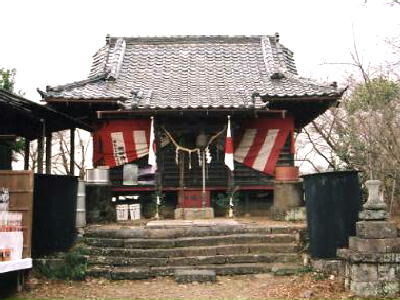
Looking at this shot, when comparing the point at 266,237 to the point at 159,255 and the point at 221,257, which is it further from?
the point at 159,255

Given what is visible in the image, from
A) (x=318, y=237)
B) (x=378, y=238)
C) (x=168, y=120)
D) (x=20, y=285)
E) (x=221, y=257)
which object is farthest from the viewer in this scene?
(x=168, y=120)

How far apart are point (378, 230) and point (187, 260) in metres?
4.20

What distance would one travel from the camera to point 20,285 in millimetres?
8852

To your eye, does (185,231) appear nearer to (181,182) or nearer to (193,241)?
(193,241)

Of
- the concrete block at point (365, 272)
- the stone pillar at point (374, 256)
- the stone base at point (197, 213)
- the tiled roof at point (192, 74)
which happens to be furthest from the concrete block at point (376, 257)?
the tiled roof at point (192, 74)

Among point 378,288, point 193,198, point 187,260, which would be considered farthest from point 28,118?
point 378,288

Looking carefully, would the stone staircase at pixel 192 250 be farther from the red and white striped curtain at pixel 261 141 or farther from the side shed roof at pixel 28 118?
the red and white striped curtain at pixel 261 141

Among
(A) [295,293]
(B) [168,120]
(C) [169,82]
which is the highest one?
(C) [169,82]

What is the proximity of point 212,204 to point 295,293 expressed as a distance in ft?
25.7

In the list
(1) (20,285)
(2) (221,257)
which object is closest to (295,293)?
(2) (221,257)

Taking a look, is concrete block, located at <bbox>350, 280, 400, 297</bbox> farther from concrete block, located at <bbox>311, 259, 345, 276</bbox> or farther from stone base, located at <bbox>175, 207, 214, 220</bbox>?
stone base, located at <bbox>175, 207, 214, 220</bbox>

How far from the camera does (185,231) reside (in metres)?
11.4

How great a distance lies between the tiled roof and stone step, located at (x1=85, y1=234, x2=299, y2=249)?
4612 millimetres

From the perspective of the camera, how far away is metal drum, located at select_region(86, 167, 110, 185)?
14766 mm
